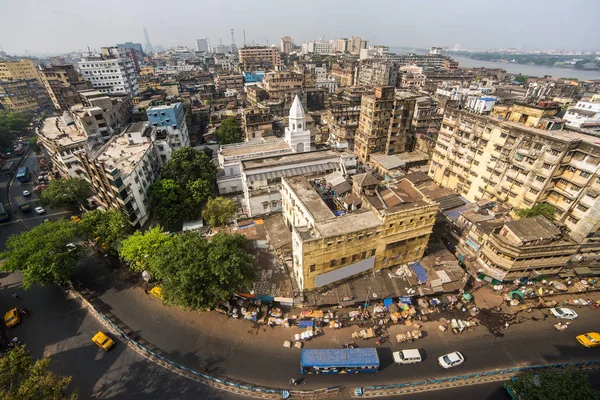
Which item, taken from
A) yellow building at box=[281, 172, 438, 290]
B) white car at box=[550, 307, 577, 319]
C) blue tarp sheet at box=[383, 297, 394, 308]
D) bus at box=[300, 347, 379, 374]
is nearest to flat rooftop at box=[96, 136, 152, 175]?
yellow building at box=[281, 172, 438, 290]

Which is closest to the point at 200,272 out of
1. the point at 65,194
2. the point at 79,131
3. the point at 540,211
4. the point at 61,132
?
the point at 65,194

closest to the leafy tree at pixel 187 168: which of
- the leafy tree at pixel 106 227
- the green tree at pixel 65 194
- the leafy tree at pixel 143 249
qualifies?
the leafy tree at pixel 106 227

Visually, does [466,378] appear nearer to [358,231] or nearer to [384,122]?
[358,231]

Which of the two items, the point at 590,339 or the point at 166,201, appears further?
the point at 166,201

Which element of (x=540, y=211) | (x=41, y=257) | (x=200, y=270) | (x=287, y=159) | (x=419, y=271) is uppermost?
(x=287, y=159)

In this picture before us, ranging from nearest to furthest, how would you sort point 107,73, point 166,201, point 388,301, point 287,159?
1. point 388,301
2. point 166,201
3. point 287,159
4. point 107,73

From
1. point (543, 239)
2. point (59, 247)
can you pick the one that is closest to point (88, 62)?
point (59, 247)

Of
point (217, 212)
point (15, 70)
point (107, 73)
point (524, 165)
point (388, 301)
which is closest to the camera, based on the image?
point (388, 301)
